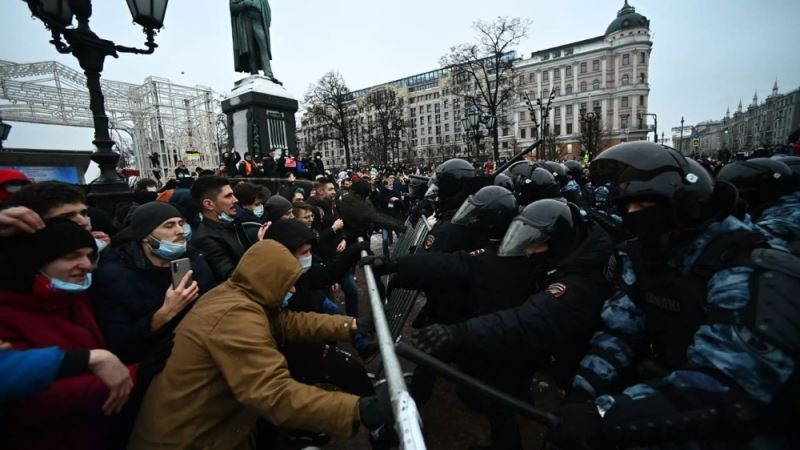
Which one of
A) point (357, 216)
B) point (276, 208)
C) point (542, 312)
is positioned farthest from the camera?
point (357, 216)

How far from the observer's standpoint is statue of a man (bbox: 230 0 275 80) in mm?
12695

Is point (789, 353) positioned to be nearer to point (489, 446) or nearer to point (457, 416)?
point (489, 446)

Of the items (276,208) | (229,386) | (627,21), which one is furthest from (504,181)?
(627,21)

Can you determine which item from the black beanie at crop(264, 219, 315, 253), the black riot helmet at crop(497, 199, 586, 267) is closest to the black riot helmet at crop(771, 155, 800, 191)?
the black riot helmet at crop(497, 199, 586, 267)

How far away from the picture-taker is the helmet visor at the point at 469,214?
3.26 meters

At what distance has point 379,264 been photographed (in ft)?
9.02

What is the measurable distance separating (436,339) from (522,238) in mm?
965

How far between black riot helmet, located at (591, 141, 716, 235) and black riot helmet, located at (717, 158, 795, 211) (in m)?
1.47

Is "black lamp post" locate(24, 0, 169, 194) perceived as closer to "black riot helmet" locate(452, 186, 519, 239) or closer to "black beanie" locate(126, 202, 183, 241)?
"black beanie" locate(126, 202, 183, 241)

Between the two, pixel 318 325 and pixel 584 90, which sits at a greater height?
pixel 584 90

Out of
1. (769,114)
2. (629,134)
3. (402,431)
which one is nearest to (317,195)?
(402,431)

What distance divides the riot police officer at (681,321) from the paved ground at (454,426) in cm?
141

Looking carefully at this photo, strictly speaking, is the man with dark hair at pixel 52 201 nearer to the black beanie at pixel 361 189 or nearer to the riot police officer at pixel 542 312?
the riot police officer at pixel 542 312

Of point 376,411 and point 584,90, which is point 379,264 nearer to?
point 376,411
